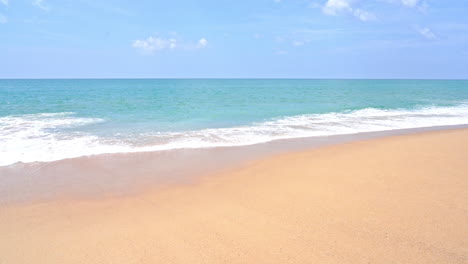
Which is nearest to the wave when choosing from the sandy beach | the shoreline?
the shoreline

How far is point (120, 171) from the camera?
677 cm

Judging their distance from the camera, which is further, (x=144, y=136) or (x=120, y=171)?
(x=144, y=136)

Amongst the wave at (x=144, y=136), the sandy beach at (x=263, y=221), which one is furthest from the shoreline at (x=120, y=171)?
the wave at (x=144, y=136)

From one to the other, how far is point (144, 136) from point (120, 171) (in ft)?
14.0

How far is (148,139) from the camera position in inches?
408

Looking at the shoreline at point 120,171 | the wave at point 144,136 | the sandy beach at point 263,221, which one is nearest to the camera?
the sandy beach at point 263,221

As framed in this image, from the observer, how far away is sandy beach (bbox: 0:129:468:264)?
11.5ft

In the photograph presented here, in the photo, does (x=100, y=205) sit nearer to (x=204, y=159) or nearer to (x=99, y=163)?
(x=99, y=163)

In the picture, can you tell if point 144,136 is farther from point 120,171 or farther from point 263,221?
point 263,221

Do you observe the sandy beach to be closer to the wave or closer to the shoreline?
the shoreline

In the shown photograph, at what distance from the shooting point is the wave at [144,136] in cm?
853

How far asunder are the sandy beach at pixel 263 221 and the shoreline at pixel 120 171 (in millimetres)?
407

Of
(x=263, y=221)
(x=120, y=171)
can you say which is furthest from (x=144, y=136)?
(x=263, y=221)

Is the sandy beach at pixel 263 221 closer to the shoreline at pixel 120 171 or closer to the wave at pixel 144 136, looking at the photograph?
the shoreline at pixel 120 171
